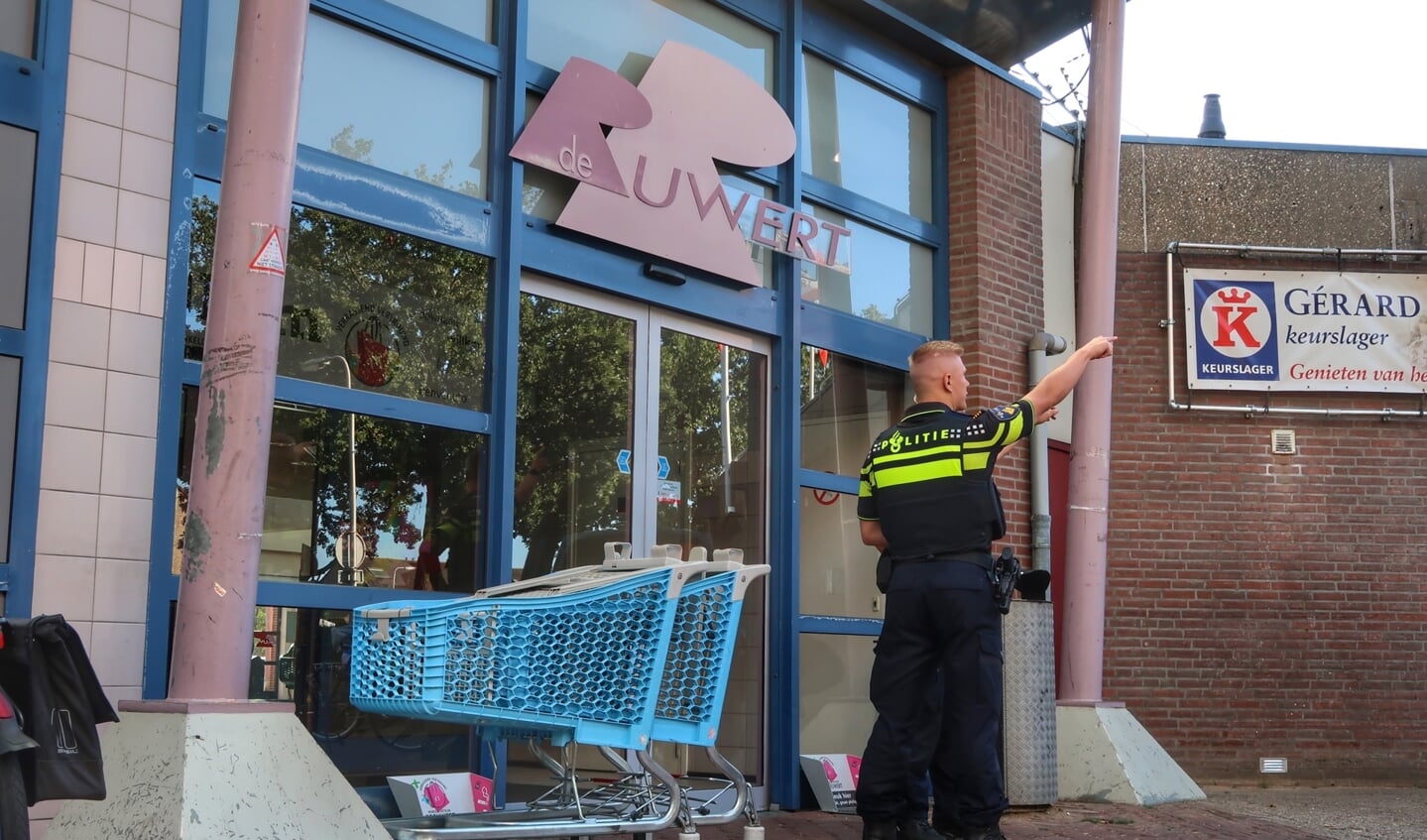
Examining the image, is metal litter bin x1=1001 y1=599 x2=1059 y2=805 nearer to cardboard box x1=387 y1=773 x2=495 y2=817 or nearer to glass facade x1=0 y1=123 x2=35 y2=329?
cardboard box x1=387 y1=773 x2=495 y2=817

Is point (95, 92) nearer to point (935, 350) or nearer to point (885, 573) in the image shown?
point (935, 350)

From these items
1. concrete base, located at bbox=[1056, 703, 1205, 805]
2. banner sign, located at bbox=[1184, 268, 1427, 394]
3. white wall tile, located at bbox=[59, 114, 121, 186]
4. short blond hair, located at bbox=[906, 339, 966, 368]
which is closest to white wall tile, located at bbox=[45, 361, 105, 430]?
white wall tile, located at bbox=[59, 114, 121, 186]

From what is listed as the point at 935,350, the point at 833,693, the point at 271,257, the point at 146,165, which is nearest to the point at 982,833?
the point at 935,350

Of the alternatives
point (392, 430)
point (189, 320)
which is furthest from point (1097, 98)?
point (189, 320)

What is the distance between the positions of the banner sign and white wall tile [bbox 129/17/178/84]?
798 centimetres

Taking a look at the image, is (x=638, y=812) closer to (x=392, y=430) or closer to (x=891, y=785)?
(x=891, y=785)

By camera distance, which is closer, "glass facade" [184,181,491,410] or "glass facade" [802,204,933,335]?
"glass facade" [184,181,491,410]

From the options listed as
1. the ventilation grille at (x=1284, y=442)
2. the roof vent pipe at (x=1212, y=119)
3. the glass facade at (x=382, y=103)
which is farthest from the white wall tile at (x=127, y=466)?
the roof vent pipe at (x=1212, y=119)

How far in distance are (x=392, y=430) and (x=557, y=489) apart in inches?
40.2

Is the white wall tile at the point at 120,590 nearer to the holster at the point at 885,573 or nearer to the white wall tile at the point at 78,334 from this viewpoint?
the white wall tile at the point at 78,334

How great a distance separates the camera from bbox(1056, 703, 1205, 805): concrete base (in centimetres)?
845

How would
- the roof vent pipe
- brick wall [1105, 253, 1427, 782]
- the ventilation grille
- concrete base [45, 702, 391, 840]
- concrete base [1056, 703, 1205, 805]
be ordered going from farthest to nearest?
the roof vent pipe < the ventilation grille < brick wall [1105, 253, 1427, 782] < concrete base [1056, 703, 1205, 805] < concrete base [45, 702, 391, 840]

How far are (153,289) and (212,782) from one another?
2033mm

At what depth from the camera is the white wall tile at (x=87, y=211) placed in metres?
5.28
